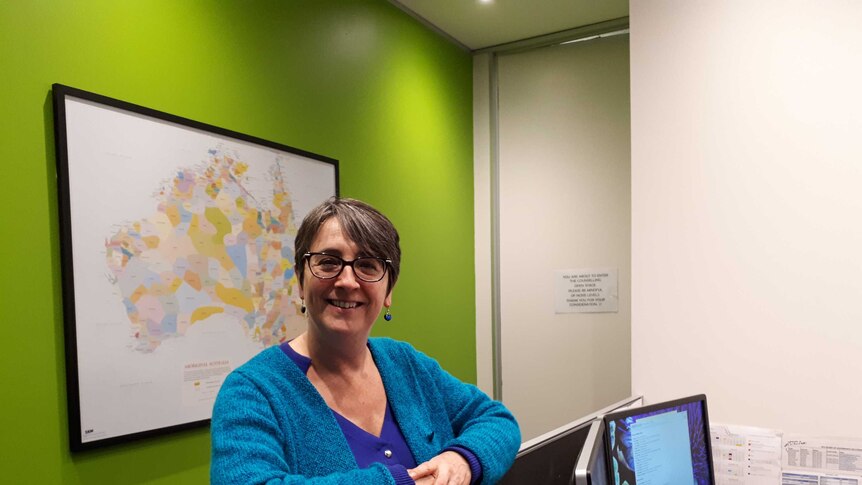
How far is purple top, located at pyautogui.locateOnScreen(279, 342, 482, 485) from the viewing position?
124 cm

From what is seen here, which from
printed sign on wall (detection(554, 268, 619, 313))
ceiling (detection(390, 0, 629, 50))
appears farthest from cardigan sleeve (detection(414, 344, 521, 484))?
ceiling (detection(390, 0, 629, 50))

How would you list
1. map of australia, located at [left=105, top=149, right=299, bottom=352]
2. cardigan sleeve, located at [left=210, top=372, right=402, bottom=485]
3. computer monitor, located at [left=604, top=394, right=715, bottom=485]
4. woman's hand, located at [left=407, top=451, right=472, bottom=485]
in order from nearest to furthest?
cardigan sleeve, located at [left=210, top=372, right=402, bottom=485] < woman's hand, located at [left=407, top=451, right=472, bottom=485] < computer monitor, located at [left=604, top=394, right=715, bottom=485] < map of australia, located at [left=105, top=149, right=299, bottom=352]

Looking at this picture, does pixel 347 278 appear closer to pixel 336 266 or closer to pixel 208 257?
pixel 336 266

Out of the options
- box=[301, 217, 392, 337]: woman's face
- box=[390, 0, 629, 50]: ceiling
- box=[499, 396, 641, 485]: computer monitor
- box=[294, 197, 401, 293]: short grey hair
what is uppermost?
box=[390, 0, 629, 50]: ceiling

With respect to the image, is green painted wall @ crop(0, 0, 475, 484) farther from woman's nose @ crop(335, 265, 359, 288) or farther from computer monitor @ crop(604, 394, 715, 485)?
computer monitor @ crop(604, 394, 715, 485)

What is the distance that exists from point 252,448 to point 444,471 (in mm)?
354

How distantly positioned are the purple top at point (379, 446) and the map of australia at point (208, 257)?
0.85 meters

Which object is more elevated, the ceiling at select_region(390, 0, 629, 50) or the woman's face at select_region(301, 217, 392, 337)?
the ceiling at select_region(390, 0, 629, 50)

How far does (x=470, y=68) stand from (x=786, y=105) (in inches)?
77.5

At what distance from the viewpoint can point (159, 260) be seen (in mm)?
1970

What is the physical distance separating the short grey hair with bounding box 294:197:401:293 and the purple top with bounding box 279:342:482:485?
0.17 metres

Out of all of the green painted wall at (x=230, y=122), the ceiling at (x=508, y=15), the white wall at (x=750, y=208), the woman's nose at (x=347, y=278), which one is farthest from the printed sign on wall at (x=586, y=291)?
the woman's nose at (x=347, y=278)

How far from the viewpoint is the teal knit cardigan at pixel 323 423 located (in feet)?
3.54

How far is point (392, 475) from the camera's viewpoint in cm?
111
